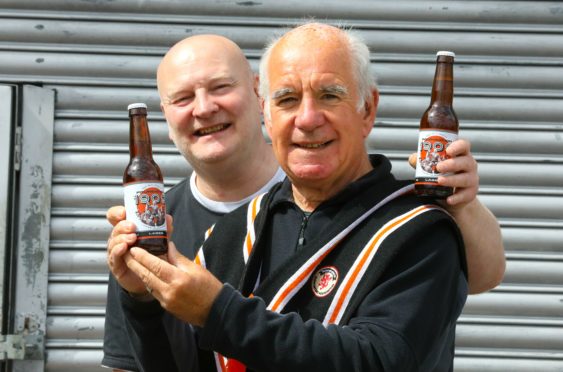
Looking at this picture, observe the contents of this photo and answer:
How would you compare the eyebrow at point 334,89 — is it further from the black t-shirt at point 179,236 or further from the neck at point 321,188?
the black t-shirt at point 179,236

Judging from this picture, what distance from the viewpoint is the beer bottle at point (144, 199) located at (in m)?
2.85

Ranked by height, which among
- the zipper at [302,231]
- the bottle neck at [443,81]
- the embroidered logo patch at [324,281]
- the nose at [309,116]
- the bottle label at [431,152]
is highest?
the bottle neck at [443,81]

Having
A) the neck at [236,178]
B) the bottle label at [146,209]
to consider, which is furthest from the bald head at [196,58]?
the bottle label at [146,209]

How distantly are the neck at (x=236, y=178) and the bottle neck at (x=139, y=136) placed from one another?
2.72 ft

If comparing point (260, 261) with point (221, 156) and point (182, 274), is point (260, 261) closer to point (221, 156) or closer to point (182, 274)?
point (182, 274)

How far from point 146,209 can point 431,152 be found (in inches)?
33.1

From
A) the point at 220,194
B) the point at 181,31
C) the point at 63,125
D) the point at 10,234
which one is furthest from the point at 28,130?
the point at 220,194

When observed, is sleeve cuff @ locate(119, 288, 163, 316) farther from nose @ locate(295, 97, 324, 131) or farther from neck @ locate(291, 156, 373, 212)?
nose @ locate(295, 97, 324, 131)

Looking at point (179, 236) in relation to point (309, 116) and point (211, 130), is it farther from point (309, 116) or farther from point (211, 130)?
point (309, 116)

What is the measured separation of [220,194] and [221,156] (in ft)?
0.65

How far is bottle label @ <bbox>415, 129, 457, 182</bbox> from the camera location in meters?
2.86

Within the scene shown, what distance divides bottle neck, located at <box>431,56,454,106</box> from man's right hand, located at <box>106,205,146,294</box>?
1.02m

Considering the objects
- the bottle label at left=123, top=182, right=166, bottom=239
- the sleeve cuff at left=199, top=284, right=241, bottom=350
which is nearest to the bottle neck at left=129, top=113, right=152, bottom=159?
the bottle label at left=123, top=182, right=166, bottom=239

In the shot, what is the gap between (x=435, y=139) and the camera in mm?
2881
